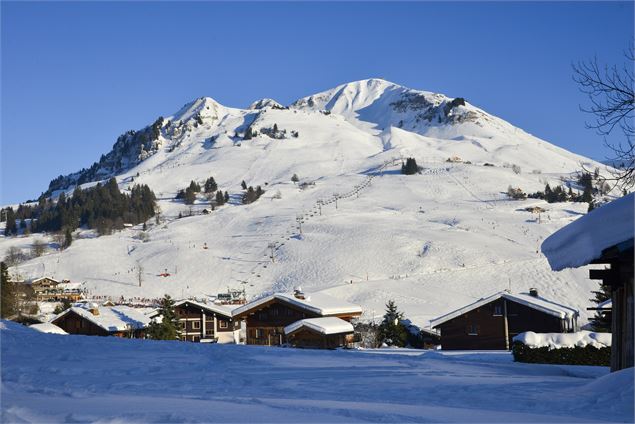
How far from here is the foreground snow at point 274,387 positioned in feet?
27.6

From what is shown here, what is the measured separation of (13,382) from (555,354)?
50.7 feet

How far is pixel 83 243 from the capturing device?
117875 millimetres

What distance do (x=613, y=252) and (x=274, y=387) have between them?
6.12 m

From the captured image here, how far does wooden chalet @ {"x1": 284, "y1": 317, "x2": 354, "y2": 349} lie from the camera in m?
36.4

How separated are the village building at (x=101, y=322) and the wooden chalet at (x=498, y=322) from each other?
19.4 metres

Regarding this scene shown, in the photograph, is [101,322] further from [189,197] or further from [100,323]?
[189,197]

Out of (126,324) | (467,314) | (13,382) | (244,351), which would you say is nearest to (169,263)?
(126,324)

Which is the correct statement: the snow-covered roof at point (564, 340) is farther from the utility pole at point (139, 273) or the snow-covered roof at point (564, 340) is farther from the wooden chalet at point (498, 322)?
the utility pole at point (139, 273)

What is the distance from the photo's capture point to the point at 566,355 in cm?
2056

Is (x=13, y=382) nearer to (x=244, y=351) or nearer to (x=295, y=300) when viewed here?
(x=244, y=351)

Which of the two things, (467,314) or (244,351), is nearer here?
(244,351)

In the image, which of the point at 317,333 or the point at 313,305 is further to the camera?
the point at 313,305

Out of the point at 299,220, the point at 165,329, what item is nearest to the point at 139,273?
the point at 299,220

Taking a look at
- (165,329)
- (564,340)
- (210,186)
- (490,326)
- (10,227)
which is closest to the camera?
(564,340)
